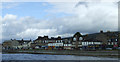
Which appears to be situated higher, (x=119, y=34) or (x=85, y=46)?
(x=119, y=34)

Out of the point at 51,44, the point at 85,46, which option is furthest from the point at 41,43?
the point at 85,46

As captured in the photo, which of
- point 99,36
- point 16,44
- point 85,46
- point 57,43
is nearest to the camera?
point 85,46

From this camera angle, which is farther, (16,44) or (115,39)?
(16,44)

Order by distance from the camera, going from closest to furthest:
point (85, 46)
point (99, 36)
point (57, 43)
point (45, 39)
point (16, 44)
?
point (85, 46) → point (99, 36) → point (57, 43) → point (45, 39) → point (16, 44)

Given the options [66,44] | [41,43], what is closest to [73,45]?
[66,44]

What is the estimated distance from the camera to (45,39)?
509 ft

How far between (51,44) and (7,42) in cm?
7061

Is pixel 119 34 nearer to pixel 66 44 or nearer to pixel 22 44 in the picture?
pixel 66 44

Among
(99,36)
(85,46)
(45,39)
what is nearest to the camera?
(85,46)

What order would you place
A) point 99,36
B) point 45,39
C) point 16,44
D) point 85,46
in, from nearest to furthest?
point 85,46, point 99,36, point 45,39, point 16,44

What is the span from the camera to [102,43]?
408 ft

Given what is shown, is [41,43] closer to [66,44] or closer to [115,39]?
[66,44]

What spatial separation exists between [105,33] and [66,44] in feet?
90.9

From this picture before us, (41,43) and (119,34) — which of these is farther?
(41,43)
